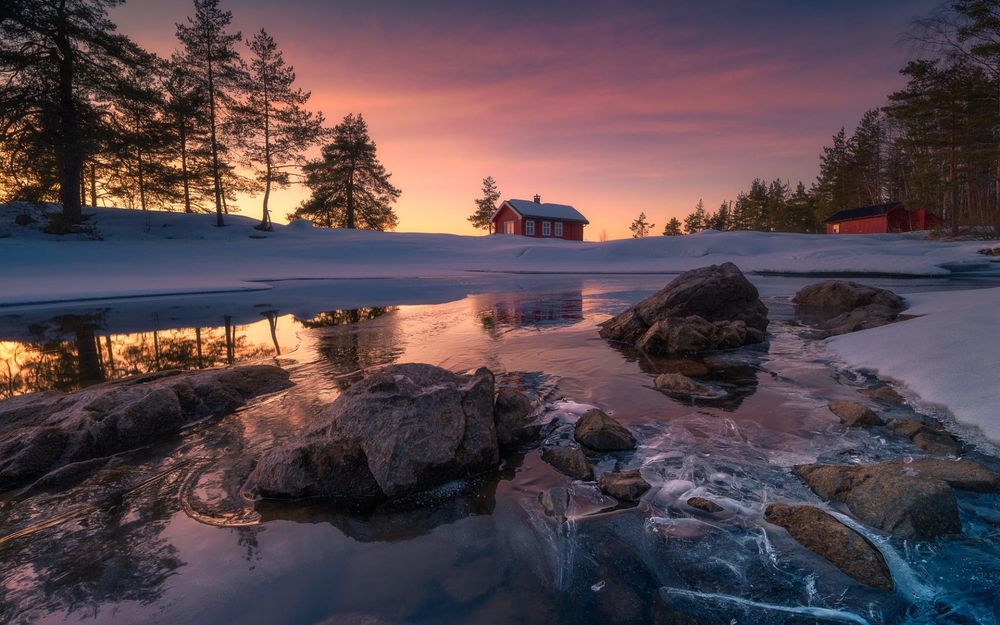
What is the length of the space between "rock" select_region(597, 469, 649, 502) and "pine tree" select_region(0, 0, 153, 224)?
3070 cm

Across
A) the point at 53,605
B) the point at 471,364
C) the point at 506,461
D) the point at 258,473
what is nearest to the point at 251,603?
the point at 53,605

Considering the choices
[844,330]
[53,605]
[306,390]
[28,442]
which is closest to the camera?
[53,605]

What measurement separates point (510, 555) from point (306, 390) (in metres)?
4.14

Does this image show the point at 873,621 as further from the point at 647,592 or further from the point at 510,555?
the point at 510,555

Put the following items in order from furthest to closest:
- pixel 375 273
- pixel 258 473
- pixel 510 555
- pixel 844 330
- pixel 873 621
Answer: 1. pixel 375 273
2. pixel 844 330
3. pixel 258 473
4. pixel 510 555
5. pixel 873 621

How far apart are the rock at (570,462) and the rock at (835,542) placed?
4.38 feet

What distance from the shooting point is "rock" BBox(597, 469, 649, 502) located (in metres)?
3.39

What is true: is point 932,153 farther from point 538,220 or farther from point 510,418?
point 510,418

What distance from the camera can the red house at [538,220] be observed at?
49.3 metres

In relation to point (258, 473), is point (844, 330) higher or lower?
higher

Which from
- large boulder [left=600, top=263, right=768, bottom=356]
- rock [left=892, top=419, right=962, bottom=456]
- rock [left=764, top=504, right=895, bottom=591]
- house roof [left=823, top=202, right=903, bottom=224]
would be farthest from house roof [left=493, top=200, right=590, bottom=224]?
rock [left=764, top=504, right=895, bottom=591]

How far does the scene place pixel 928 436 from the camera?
389 centimetres

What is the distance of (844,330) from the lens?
8680 millimetres

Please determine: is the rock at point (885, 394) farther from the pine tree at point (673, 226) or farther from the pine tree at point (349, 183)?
the pine tree at point (673, 226)
